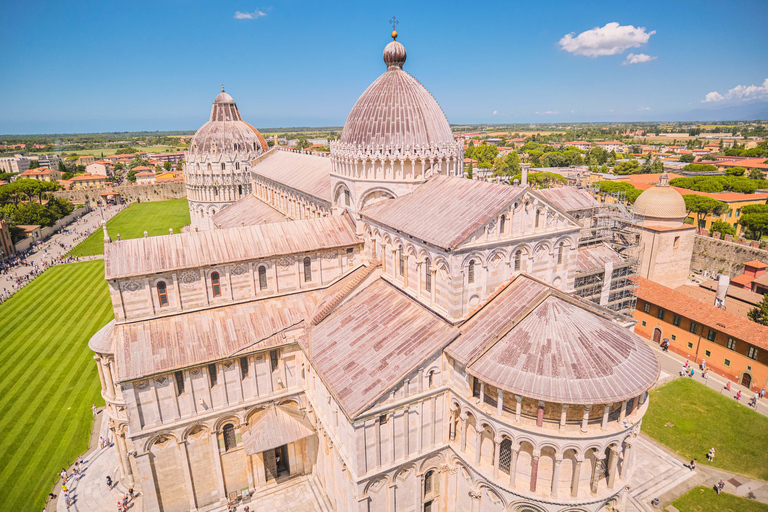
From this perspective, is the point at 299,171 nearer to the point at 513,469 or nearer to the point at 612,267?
the point at 612,267

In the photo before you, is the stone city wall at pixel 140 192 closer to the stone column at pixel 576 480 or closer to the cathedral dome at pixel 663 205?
the cathedral dome at pixel 663 205

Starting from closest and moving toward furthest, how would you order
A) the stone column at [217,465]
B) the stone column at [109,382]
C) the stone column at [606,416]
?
the stone column at [606,416] < the stone column at [217,465] < the stone column at [109,382]

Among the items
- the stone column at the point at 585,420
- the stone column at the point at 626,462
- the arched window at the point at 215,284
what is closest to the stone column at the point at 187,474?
the arched window at the point at 215,284

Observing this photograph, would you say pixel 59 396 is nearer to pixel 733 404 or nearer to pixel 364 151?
pixel 364 151

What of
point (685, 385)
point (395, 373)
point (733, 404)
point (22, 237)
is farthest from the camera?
point (22, 237)

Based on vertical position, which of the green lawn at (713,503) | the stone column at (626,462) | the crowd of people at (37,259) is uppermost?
the stone column at (626,462)

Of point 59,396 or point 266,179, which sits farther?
point 266,179

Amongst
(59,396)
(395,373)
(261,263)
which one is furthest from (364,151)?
(59,396)

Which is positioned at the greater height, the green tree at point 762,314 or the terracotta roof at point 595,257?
the terracotta roof at point 595,257
